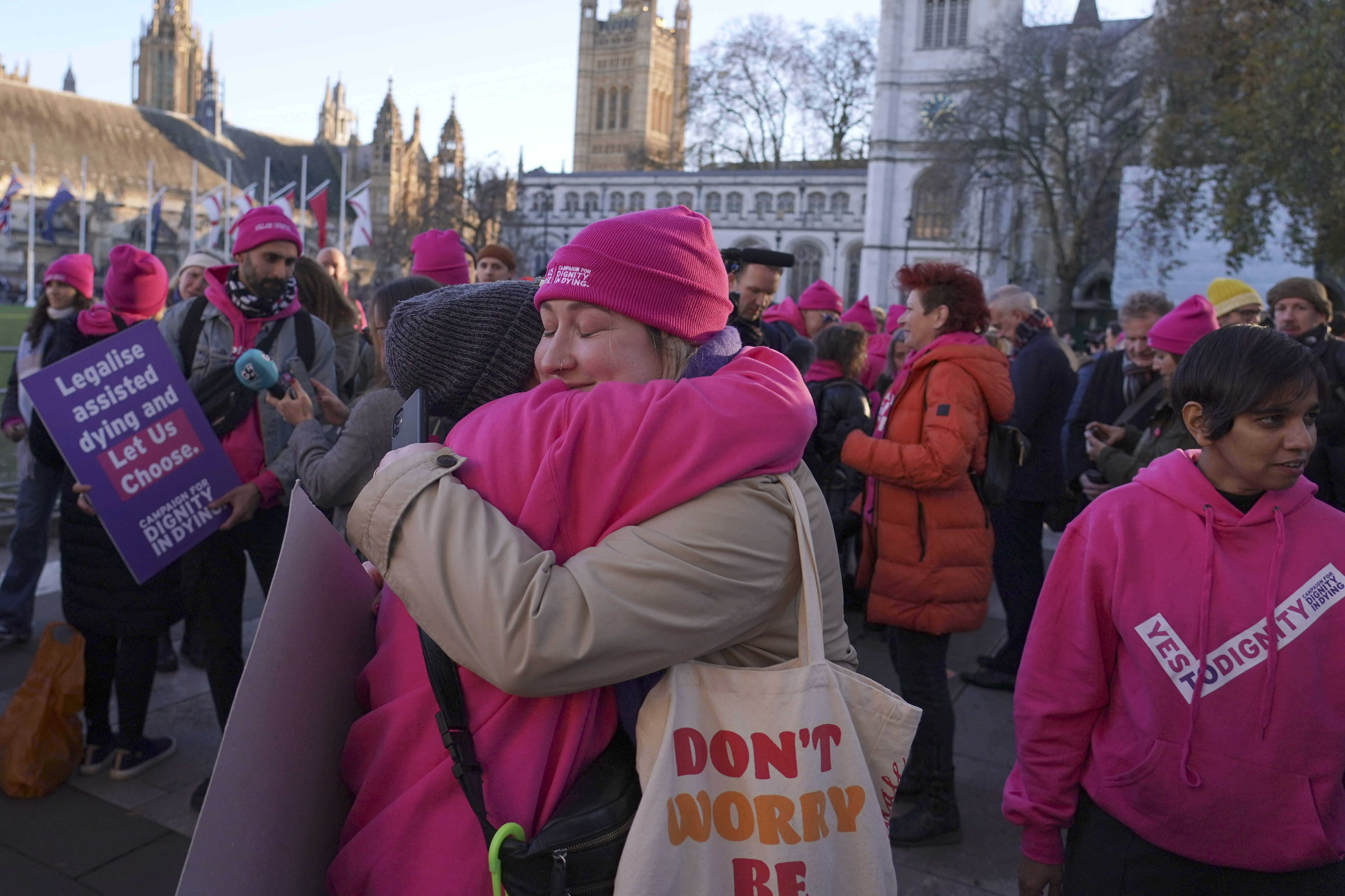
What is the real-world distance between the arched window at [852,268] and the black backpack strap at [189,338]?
2504 inches

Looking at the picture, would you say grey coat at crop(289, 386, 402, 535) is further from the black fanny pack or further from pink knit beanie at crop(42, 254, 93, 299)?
pink knit beanie at crop(42, 254, 93, 299)

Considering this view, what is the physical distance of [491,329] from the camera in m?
1.56

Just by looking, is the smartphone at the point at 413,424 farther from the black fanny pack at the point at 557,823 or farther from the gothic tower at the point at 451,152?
the gothic tower at the point at 451,152

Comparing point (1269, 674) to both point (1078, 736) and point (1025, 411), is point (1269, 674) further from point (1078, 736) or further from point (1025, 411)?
point (1025, 411)

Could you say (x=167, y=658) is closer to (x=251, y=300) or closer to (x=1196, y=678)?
(x=251, y=300)

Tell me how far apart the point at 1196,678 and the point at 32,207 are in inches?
2340

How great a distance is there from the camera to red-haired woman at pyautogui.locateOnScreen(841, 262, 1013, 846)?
3.41 meters

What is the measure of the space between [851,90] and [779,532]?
71588 mm

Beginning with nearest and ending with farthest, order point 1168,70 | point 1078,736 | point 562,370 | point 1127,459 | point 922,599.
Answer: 1. point 562,370
2. point 1078,736
3. point 922,599
4. point 1127,459
5. point 1168,70

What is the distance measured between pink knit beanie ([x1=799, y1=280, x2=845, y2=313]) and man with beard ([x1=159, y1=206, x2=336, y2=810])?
428 cm

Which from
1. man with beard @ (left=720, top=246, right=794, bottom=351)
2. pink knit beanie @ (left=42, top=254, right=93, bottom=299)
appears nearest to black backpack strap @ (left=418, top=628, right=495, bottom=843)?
man with beard @ (left=720, top=246, right=794, bottom=351)

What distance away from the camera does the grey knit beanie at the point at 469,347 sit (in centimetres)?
156

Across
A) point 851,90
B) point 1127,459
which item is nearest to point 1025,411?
point 1127,459

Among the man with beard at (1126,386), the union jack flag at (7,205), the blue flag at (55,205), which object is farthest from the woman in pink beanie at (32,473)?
the union jack flag at (7,205)
